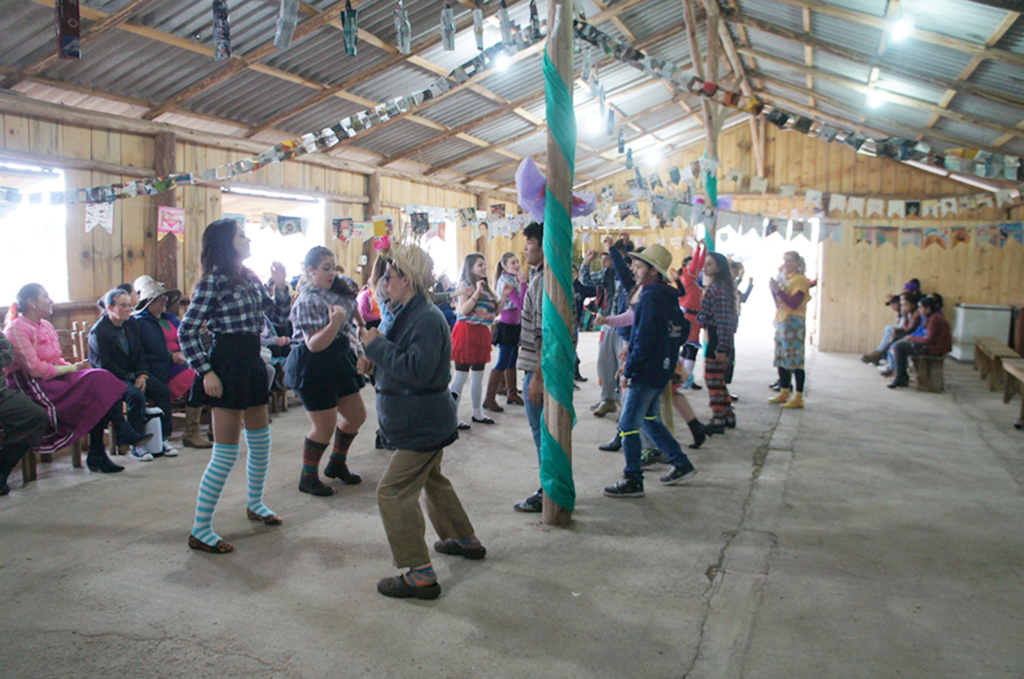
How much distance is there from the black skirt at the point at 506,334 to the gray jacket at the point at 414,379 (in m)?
3.43

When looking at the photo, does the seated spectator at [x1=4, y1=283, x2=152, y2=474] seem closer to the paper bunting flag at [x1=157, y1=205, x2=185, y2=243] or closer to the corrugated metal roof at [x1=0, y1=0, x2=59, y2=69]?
the corrugated metal roof at [x1=0, y1=0, x2=59, y2=69]

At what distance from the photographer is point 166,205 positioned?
7.62 metres

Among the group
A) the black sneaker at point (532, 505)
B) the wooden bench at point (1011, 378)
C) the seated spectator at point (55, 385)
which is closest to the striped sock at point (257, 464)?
the black sneaker at point (532, 505)

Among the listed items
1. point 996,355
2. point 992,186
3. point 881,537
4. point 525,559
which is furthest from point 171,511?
point 992,186

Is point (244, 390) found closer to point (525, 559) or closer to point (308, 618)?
point (308, 618)

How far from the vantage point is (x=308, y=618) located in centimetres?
249

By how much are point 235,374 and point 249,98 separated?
608cm

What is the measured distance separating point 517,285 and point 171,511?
335 centimetres

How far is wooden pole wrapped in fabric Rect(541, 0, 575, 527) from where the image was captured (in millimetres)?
3355

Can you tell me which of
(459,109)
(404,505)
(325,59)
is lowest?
(404,505)

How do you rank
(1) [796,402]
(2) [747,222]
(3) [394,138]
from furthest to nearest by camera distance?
(3) [394,138] → (2) [747,222] → (1) [796,402]

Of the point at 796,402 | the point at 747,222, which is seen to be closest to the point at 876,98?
the point at 747,222

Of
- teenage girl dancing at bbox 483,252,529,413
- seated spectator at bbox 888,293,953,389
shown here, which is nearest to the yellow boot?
seated spectator at bbox 888,293,953,389

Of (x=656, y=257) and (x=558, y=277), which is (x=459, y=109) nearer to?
(x=656, y=257)
